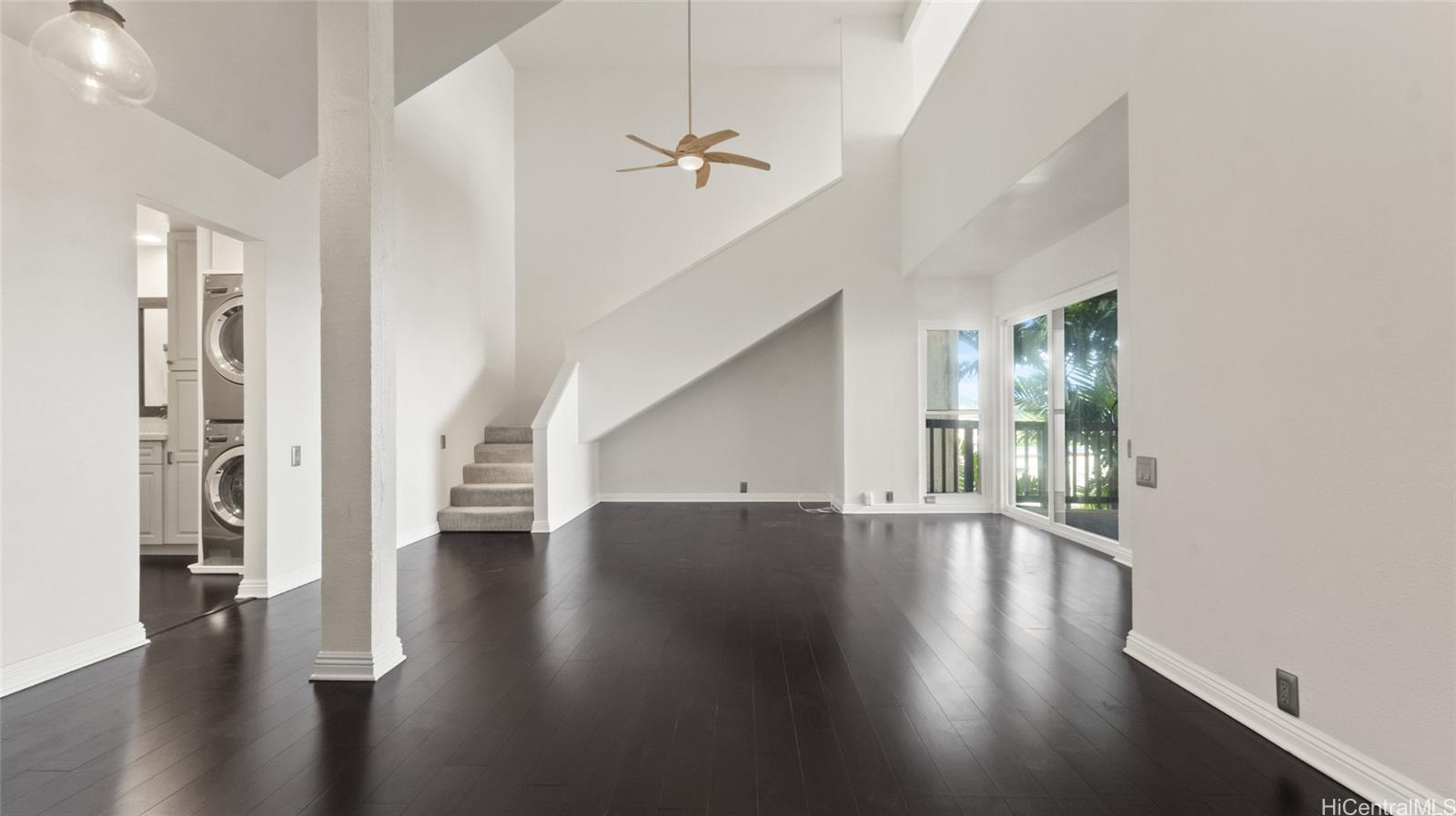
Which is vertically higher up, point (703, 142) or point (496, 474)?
point (703, 142)

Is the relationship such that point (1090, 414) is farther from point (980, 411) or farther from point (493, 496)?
point (493, 496)

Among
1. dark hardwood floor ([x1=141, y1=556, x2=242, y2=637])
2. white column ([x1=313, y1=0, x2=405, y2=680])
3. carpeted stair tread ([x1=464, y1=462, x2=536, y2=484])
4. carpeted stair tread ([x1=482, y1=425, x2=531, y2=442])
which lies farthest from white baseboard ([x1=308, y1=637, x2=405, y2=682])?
carpeted stair tread ([x1=482, y1=425, x2=531, y2=442])

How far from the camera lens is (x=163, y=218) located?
18.3 feet

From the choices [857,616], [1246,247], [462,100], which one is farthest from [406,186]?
[1246,247]

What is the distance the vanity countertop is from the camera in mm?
5555

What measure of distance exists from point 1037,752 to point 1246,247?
6.14 feet

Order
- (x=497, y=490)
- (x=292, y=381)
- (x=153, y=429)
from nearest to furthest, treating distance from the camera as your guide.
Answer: (x=292, y=381), (x=153, y=429), (x=497, y=490)

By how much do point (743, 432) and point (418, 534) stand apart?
3894mm

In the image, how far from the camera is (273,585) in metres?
4.42

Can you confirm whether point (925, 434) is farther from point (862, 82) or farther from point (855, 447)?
point (862, 82)

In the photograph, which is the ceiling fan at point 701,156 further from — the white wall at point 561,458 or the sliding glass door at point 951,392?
the sliding glass door at point 951,392

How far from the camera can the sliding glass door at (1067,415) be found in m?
5.50

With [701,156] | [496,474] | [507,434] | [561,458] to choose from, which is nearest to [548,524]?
[561,458]

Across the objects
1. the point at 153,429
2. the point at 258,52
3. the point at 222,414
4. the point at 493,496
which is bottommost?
the point at 493,496
